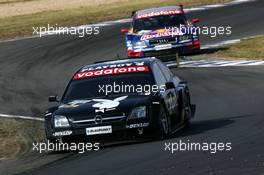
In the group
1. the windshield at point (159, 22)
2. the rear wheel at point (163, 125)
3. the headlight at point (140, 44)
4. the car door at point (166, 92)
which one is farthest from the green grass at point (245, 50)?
the rear wheel at point (163, 125)

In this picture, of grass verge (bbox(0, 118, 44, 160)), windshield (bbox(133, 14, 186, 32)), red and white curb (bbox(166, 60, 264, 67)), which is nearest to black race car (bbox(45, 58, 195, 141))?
grass verge (bbox(0, 118, 44, 160))

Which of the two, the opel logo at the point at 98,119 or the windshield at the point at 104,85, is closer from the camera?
the opel logo at the point at 98,119

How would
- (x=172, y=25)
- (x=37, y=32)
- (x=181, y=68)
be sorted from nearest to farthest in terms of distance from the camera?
(x=181, y=68)
(x=172, y=25)
(x=37, y=32)

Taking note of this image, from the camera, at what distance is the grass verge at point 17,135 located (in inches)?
532

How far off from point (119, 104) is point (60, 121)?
869 millimetres

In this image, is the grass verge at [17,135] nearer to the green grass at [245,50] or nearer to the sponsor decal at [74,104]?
the sponsor decal at [74,104]

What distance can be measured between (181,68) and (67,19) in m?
14.9

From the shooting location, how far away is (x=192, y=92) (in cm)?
1991

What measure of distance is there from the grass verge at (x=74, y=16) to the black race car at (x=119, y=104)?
2111cm

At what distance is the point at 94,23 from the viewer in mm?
36594

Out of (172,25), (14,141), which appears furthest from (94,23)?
(14,141)

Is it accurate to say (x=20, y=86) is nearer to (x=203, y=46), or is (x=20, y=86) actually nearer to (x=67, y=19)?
(x=203, y=46)

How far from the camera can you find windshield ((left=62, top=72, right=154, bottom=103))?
13.3 meters

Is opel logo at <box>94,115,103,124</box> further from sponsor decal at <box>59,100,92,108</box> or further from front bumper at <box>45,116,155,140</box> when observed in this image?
sponsor decal at <box>59,100,92,108</box>
